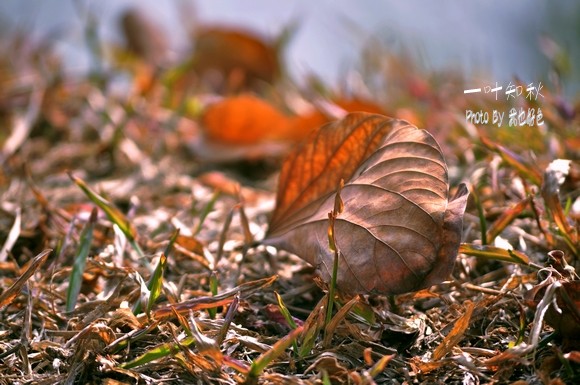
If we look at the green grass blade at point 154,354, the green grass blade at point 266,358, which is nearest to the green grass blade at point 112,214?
the green grass blade at point 154,354

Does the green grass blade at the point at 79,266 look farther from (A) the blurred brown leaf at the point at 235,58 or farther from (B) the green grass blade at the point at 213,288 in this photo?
(A) the blurred brown leaf at the point at 235,58

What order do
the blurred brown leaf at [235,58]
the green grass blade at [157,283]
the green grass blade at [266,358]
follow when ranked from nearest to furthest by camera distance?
the green grass blade at [266,358] < the green grass blade at [157,283] < the blurred brown leaf at [235,58]

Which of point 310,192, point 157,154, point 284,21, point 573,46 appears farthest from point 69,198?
point 573,46

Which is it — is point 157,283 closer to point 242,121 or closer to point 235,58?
point 242,121

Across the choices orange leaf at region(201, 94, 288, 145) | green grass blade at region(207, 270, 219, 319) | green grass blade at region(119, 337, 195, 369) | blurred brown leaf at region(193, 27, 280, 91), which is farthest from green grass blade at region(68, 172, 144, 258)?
blurred brown leaf at region(193, 27, 280, 91)

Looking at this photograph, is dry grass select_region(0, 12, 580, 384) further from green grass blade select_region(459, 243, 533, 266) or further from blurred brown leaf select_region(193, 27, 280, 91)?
blurred brown leaf select_region(193, 27, 280, 91)

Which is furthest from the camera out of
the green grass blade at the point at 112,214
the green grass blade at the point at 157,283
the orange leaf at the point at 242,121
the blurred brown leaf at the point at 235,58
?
→ the blurred brown leaf at the point at 235,58
